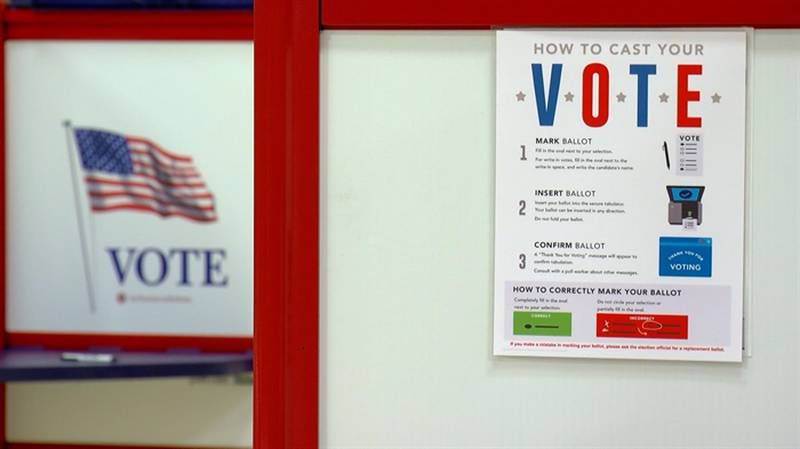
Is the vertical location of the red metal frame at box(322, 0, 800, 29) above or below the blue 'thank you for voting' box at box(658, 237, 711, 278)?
above

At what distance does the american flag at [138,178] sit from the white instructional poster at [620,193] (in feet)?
4.52

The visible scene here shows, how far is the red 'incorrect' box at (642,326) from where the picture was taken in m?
0.89

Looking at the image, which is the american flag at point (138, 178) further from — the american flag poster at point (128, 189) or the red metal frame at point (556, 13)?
the red metal frame at point (556, 13)

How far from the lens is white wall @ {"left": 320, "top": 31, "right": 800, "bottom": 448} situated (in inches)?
35.3

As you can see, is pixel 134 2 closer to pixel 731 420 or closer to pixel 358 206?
pixel 358 206

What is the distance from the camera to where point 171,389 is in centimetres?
217

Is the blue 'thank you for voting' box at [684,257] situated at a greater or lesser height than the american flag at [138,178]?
lesser

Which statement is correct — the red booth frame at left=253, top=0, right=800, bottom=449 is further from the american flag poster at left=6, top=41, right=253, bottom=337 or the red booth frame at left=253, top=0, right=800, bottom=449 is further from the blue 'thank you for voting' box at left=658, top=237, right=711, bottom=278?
the american flag poster at left=6, top=41, right=253, bottom=337

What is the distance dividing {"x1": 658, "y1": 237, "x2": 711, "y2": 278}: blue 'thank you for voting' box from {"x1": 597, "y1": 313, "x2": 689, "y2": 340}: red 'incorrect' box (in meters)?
0.05

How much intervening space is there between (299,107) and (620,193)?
1.15 feet

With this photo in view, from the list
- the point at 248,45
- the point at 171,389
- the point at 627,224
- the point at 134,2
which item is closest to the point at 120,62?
the point at 134,2

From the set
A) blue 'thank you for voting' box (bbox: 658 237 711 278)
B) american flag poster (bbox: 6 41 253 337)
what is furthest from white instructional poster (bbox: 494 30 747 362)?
american flag poster (bbox: 6 41 253 337)

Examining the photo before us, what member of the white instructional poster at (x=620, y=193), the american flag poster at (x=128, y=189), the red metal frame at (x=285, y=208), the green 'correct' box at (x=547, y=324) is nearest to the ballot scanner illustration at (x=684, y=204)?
the white instructional poster at (x=620, y=193)

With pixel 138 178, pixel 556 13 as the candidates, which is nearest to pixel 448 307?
pixel 556 13
